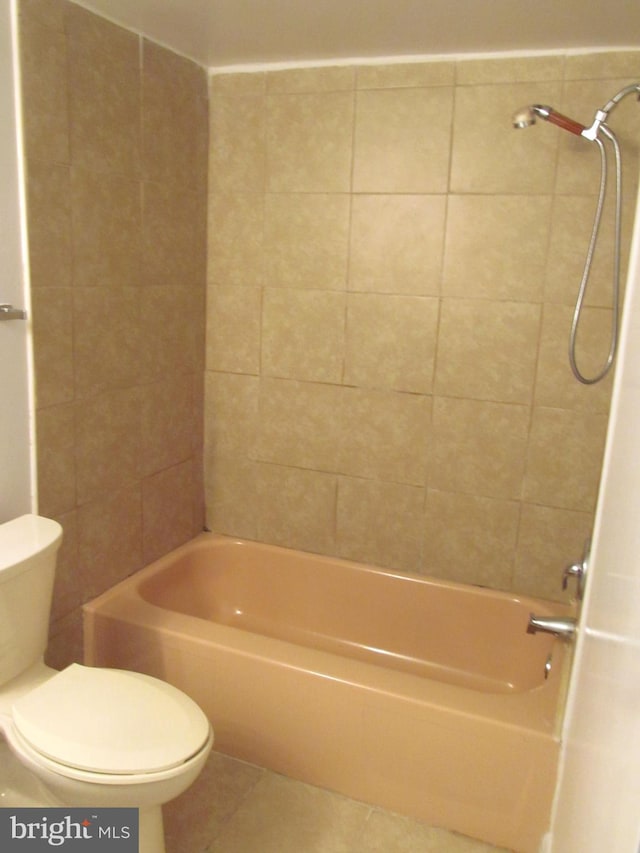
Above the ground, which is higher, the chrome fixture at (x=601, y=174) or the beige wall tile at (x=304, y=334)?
the chrome fixture at (x=601, y=174)

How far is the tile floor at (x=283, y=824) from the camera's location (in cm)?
179

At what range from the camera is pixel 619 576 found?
1.65ft

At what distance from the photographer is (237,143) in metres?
2.47

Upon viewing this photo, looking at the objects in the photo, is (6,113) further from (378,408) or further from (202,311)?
(378,408)

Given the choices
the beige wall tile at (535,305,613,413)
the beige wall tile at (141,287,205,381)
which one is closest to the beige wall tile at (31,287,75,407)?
the beige wall tile at (141,287,205,381)

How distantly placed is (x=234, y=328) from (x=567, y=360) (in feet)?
3.90

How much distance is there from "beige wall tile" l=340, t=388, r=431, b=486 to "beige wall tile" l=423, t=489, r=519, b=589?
14 cm

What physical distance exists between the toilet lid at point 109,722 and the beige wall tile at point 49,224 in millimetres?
1033

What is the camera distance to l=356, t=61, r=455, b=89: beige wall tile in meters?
2.17

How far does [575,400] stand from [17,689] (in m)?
1.79

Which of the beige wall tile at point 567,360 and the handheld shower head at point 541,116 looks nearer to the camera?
the handheld shower head at point 541,116

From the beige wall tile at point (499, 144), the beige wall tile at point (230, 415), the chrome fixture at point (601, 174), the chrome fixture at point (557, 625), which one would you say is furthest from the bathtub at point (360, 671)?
the beige wall tile at point (499, 144)
